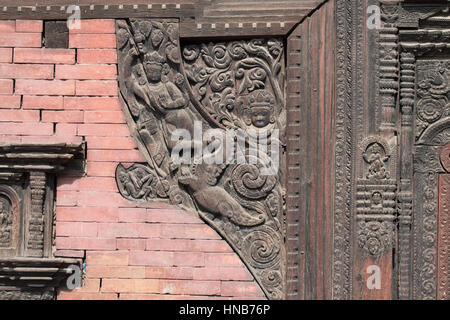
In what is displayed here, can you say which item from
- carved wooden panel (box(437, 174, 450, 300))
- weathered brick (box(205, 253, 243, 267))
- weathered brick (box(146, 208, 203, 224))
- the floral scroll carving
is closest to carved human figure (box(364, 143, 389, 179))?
the floral scroll carving

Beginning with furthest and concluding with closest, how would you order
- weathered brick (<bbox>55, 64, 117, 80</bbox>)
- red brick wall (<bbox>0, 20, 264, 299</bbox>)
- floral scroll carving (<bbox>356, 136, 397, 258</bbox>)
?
weathered brick (<bbox>55, 64, 117, 80</bbox>) → red brick wall (<bbox>0, 20, 264, 299</bbox>) → floral scroll carving (<bbox>356, 136, 397, 258</bbox>)

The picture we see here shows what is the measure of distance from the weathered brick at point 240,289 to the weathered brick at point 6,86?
1.89 metres

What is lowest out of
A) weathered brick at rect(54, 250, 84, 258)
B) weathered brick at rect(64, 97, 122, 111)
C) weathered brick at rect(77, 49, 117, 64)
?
weathered brick at rect(54, 250, 84, 258)

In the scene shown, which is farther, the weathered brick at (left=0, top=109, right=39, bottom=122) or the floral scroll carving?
the weathered brick at (left=0, top=109, right=39, bottom=122)

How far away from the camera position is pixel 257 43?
5.73 metres

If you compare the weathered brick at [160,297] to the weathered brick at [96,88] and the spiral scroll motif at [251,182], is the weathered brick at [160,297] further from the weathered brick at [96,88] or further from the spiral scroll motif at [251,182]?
the weathered brick at [96,88]

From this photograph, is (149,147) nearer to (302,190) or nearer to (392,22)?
(302,190)

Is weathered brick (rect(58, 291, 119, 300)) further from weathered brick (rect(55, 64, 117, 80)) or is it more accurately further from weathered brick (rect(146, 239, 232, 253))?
weathered brick (rect(55, 64, 117, 80))

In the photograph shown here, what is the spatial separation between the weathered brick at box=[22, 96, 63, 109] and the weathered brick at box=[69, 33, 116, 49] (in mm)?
373

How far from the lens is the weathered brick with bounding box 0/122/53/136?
5.77 metres

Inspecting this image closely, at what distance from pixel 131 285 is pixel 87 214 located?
0.54 meters

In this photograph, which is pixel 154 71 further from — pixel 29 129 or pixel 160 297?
pixel 160 297

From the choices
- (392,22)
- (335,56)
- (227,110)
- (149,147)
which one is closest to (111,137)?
(149,147)

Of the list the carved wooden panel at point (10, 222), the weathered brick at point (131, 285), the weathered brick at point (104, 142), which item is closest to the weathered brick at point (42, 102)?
the weathered brick at point (104, 142)
